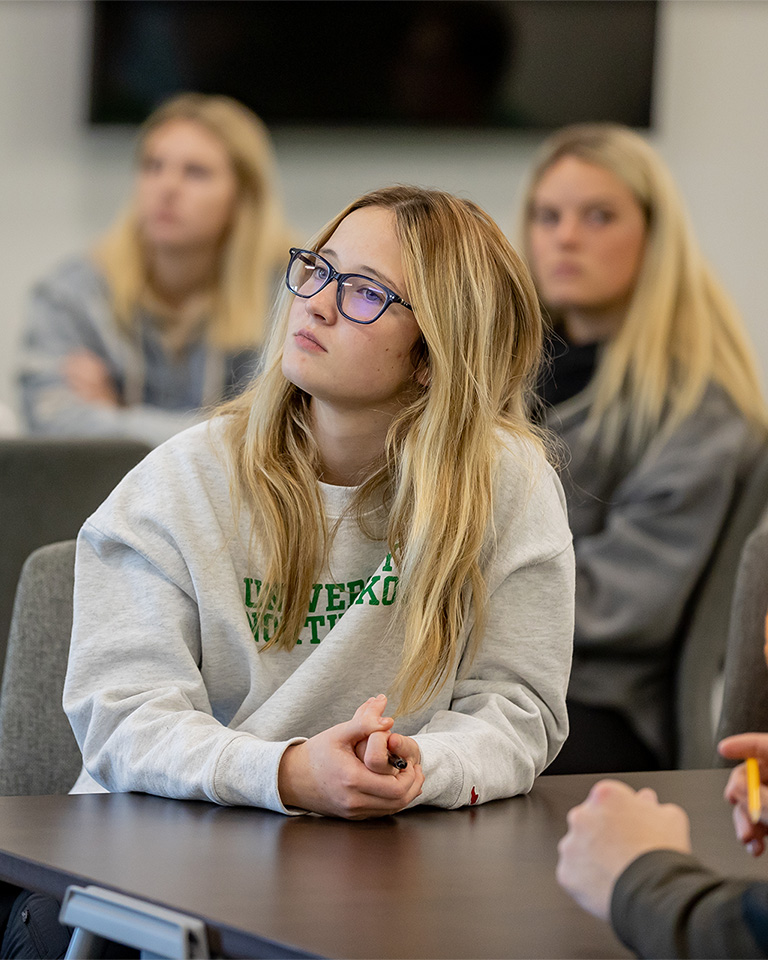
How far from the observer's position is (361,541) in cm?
128

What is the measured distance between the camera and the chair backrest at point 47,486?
1956mm

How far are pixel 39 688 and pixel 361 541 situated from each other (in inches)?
14.6

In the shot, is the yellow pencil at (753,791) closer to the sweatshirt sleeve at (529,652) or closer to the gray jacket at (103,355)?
the sweatshirt sleeve at (529,652)

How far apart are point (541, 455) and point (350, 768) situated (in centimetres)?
46

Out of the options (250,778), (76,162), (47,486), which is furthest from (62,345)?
(250,778)

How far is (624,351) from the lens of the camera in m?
2.49

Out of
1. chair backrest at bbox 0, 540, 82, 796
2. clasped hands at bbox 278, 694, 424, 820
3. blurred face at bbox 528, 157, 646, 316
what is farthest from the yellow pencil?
blurred face at bbox 528, 157, 646, 316

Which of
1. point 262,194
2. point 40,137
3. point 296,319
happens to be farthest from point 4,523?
point 40,137

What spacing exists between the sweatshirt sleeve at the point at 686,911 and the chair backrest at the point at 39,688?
0.77 meters

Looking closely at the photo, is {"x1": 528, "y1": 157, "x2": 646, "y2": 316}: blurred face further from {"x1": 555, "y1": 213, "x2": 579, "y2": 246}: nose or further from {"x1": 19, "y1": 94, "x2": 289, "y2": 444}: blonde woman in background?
{"x1": 19, "y1": 94, "x2": 289, "y2": 444}: blonde woman in background

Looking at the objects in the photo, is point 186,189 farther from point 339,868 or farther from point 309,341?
point 339,868

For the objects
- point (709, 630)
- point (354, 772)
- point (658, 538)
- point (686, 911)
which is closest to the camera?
point (686, 911)

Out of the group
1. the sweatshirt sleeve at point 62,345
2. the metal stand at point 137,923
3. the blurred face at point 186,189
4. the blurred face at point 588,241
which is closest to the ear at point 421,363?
the metal stand at point 137,923

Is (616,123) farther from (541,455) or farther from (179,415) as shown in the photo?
(541,455)
